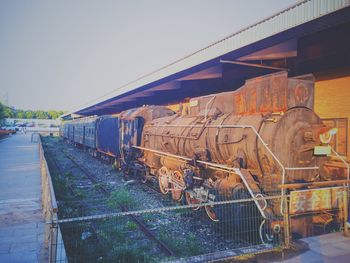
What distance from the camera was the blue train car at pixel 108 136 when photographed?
1561 centimetres

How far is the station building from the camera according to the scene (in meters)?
6.66

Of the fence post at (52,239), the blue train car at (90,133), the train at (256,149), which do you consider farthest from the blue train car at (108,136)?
the fence post at (52,239)

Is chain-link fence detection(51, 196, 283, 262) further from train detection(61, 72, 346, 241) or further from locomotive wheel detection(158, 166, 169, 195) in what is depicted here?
locomotive wheel detection(158, 166, 169, 195)

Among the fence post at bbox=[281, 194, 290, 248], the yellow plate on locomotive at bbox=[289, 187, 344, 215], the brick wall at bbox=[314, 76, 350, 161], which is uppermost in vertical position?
the brick wall at bbox=[314, 76, 350, 161]

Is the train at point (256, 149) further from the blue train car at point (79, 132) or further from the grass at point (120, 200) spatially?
the blue train car at point (79, 132)

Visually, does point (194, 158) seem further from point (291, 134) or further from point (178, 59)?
point (178, 59)

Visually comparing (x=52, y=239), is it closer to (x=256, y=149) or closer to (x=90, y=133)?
(x=256, y=149)

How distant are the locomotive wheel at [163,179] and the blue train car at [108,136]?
5.56 meters

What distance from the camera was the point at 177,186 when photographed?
857 cm

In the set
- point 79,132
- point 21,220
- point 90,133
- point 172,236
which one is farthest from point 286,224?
point 79,132

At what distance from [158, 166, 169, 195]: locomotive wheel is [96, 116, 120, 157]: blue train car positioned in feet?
18.2

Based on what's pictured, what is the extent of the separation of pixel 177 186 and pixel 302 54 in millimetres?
5881

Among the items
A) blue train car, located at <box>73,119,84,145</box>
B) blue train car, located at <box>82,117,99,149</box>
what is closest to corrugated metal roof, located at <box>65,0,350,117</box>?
blue train car, located at <box>82,117,99,149</box>

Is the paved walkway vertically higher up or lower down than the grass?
higher up
